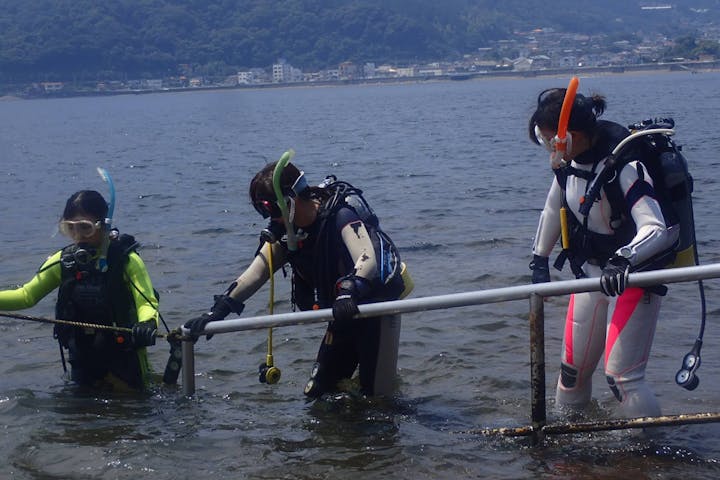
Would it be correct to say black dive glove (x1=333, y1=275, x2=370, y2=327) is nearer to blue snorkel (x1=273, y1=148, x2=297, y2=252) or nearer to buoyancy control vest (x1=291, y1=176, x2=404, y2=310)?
buoyancy control vest (x1=291, y1=176, x2=404, y2=310)

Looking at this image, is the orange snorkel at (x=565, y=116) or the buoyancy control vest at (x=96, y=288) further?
the buoyancy control vest at (x=96, y=288)

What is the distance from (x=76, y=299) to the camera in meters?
6.12

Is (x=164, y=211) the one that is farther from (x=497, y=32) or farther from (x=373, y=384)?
(x=497, y=32)

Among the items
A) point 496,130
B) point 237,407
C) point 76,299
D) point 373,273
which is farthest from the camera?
point 496,130

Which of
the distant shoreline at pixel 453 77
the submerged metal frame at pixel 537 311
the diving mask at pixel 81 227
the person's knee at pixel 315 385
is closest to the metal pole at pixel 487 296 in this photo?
the submerged metal frame at pixel 537 311

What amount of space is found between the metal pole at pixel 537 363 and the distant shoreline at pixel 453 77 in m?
122

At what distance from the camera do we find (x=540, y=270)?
17.7ft

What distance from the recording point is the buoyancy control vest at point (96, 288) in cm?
607

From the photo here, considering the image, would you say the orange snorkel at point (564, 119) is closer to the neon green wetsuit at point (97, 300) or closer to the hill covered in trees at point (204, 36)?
the neon green wetsuit at point (97, 300)

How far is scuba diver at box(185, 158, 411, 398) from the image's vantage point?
209 inches

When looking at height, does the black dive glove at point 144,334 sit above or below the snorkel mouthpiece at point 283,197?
below

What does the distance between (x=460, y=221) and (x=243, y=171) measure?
12.9 metres

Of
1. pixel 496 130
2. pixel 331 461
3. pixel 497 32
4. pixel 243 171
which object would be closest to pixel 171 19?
pixel 497 32

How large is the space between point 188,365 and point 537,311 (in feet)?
6.81
